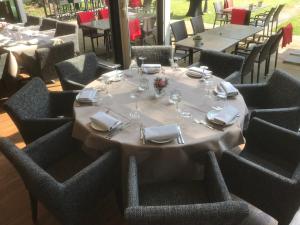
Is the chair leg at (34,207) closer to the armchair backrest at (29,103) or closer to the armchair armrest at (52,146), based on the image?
the armchair armrest at (52,146)

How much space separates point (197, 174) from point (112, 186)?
65 centimetres

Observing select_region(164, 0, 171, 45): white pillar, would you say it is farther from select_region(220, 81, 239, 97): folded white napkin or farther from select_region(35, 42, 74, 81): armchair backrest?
select_region(220, 81, 239, 97): folded white napkin

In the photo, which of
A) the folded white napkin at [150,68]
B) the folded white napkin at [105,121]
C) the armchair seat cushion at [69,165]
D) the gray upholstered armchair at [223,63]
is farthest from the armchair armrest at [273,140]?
the armchair seat cushion at [69,165]

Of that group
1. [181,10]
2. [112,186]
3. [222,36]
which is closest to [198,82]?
[112,186]

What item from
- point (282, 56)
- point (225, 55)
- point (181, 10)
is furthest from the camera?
point (181, 10)

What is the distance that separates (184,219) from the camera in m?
1.28

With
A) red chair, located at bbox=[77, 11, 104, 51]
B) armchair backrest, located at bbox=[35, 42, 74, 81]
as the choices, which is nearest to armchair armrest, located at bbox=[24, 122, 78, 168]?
armchair backrest, located at bbox=[35, 42, 74, 81]

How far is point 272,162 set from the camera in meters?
2.08

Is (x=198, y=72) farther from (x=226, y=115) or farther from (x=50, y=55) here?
(x=50, y=55)

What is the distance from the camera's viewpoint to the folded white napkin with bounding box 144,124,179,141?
1836mm

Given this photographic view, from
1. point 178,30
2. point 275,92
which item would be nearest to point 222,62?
point 275,92

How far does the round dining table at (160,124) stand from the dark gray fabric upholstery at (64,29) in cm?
284

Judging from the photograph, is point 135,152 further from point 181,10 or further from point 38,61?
point 181,10

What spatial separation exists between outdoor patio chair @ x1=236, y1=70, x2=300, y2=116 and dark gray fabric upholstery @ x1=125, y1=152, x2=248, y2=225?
3.19 ft
